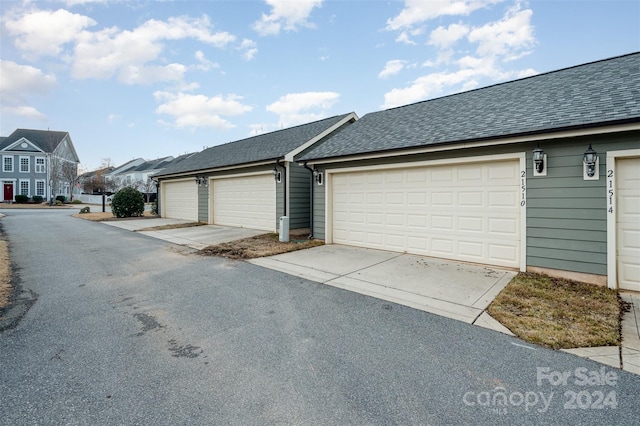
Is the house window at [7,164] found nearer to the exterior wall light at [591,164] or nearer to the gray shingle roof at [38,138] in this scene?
the gray shingle roof at [38,138]

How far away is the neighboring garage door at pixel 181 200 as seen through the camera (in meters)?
15.4

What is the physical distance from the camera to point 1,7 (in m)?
9.20

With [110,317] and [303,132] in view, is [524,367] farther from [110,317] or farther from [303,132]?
[303,132]

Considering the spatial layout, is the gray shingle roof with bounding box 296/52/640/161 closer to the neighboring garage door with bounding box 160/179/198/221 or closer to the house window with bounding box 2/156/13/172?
the neighboring garage door with bounding box 160/179/198/221

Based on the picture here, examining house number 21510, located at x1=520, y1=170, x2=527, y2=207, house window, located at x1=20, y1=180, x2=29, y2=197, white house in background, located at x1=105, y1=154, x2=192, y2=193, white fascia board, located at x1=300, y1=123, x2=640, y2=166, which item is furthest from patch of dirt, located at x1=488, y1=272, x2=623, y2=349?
house window, located at x1=20, y1=180, x2=29, y2=197

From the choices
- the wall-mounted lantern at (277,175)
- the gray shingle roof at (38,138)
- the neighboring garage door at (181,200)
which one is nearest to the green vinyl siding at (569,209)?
the wall-mounted lantern at (277,175)

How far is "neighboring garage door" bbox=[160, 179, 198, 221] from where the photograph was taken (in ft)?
50.7

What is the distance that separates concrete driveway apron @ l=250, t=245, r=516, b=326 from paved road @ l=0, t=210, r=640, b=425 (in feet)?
1.27

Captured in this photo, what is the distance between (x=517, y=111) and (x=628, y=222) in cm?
299

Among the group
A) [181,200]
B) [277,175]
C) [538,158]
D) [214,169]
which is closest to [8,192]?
[181,200]

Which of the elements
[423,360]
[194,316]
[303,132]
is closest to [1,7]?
[303,132]

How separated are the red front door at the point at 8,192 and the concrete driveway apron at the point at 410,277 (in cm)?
4498

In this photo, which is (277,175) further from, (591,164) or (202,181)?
(591,164)

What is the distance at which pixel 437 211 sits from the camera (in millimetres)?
6859
